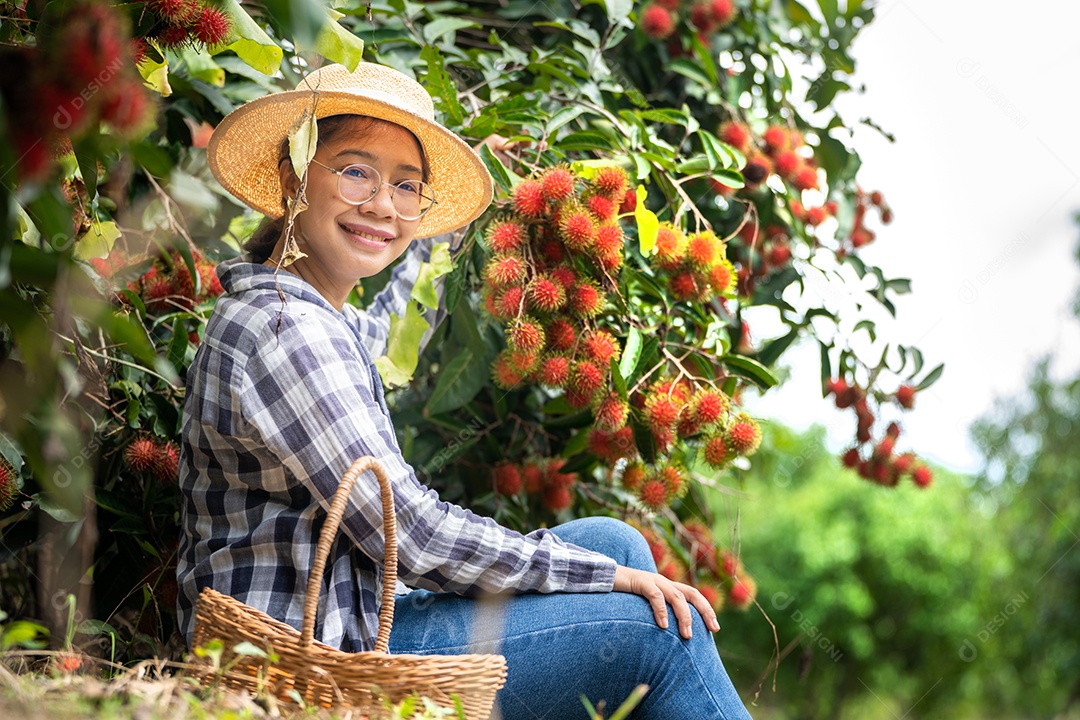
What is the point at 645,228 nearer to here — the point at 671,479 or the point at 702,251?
the point at 702,251

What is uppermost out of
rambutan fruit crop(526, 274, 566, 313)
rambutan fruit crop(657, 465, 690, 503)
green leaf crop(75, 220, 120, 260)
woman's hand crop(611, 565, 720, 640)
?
rambutan fruit crop(526, 274, 566, 313)

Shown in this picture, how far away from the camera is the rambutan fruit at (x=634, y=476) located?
1.71m

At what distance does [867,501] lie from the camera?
9867 mm

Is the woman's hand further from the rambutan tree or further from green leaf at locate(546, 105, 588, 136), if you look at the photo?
green leaf at locate(546, 105, 588, 136)

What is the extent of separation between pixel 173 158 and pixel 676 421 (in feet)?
3.51

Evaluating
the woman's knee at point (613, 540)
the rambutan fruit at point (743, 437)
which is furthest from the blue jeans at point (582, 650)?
the rambutan fruit at point (743, 437)

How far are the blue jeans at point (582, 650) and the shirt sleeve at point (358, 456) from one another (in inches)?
1.3

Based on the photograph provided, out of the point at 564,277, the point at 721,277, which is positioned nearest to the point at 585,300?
the point at 564,277

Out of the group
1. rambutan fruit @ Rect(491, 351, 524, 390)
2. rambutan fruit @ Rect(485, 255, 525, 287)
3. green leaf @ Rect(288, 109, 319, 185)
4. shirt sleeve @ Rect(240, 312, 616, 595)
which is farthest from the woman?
rambutan fruit @ Rect(491, 351, 524, 390)

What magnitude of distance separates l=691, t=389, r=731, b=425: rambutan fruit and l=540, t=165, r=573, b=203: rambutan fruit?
38 cm

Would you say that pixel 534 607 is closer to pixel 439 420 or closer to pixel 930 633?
pixel 439 420

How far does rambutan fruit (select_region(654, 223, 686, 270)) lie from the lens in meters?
1.63

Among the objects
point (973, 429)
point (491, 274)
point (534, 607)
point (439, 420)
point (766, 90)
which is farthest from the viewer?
point (973, 429)

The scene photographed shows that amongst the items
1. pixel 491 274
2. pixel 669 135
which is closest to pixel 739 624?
pixel 669 135
